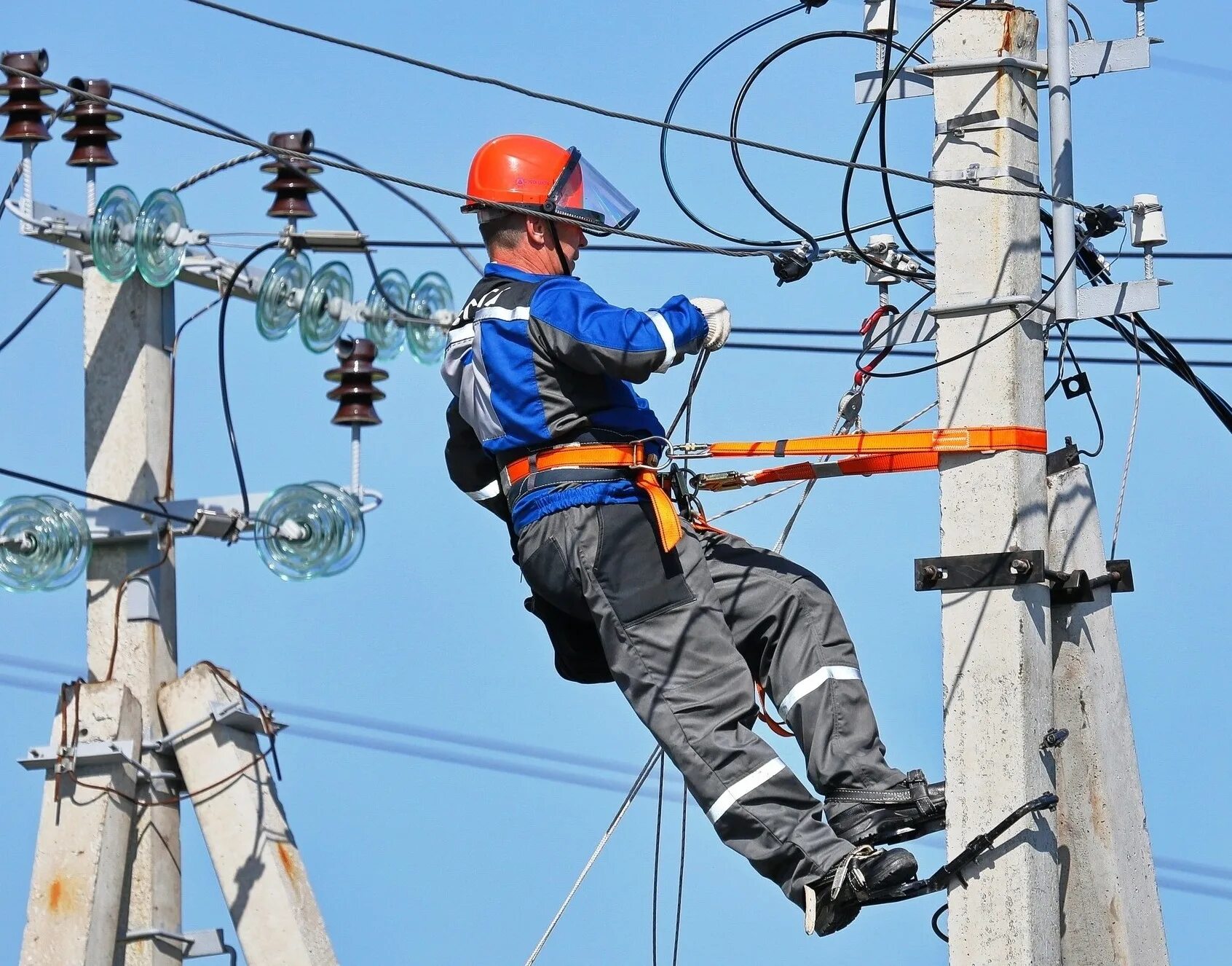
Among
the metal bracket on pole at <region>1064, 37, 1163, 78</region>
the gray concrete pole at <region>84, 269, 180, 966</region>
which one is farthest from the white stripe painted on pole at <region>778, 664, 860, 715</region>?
the gray concrete pole at <region>84, 269, 180, 966</region>

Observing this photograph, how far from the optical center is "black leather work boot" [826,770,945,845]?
215 inches

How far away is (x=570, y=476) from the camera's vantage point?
5.68m

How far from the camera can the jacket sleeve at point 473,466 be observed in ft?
20.2

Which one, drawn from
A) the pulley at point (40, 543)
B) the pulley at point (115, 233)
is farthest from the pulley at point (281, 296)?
the pulley at point (40, 543)

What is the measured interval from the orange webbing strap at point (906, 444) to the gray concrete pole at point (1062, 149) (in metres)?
0.35

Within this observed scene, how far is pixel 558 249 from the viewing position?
236 inches

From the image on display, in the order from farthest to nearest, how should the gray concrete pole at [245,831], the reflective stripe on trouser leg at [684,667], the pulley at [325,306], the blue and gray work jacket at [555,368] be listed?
the pulley at [325,306]
the gray concrete pole at [245,831]
the blue and gray work jacket at [555,368]
the reflective stripe on trouser leg at [684,667]

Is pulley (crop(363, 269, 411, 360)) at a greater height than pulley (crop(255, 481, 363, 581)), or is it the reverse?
pulley (crop(363, 269, 411, 360))

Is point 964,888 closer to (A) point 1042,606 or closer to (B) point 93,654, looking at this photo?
(A) point 1042,606

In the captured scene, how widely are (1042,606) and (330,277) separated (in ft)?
15.0

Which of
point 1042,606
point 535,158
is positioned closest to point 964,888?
point 1042,606

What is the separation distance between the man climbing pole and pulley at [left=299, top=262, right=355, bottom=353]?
133 inches

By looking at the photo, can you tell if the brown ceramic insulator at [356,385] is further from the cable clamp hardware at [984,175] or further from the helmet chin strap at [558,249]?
the cable clamp hardware at [984,175]

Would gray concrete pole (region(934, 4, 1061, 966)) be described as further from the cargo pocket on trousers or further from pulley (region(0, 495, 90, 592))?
pulley (region(0, 495, 90, 592))
